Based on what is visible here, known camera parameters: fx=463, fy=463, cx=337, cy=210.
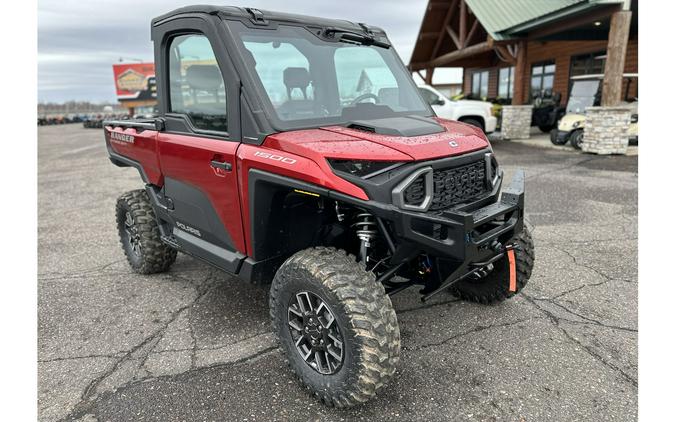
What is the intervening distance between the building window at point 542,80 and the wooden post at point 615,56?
9128 mm

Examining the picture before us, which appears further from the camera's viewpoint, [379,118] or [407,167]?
[379,118]

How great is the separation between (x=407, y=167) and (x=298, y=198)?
0.87 metres

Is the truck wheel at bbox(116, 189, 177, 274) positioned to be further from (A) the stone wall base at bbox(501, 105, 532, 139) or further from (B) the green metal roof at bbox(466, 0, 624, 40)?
(A) the stone wall base at bbox(501, 105, 532, 139)

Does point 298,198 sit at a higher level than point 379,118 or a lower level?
lower

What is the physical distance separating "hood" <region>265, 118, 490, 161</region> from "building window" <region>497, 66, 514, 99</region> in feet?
74.7

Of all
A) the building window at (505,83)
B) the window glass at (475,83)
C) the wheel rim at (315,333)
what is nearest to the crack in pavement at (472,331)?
the wheel rim at (315,333)

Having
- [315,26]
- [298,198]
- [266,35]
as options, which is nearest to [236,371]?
[298,198]

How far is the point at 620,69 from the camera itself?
1138 centimetres

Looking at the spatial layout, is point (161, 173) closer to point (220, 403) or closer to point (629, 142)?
point (220, 403)

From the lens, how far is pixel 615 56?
11.3 metres

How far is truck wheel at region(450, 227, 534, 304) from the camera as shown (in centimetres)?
345

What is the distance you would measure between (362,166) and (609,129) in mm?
11540

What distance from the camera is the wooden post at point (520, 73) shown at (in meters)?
15.3

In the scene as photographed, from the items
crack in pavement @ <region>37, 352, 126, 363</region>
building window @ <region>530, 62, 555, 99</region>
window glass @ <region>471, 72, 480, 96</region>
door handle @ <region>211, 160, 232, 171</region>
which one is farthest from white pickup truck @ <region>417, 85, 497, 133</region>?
window glass @ <region>471, 72, 480, 96</region>
